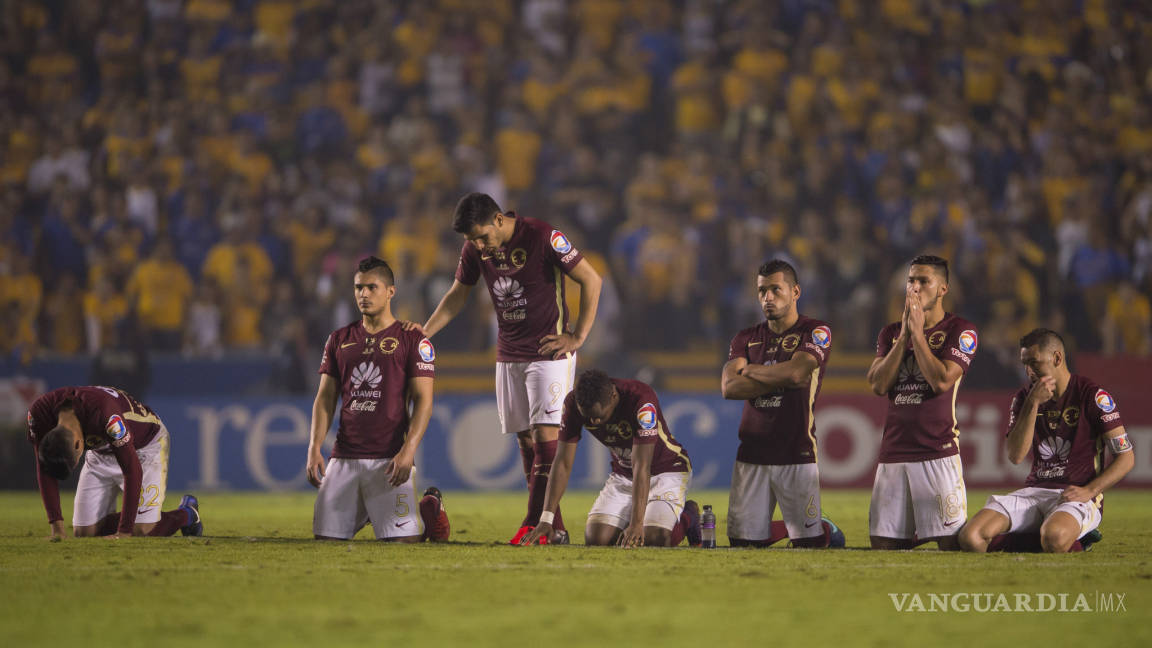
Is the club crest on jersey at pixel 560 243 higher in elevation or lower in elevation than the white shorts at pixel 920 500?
higher

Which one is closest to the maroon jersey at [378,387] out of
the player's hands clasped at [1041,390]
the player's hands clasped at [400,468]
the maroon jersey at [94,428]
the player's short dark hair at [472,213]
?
the player's hands clasped at [400,468]

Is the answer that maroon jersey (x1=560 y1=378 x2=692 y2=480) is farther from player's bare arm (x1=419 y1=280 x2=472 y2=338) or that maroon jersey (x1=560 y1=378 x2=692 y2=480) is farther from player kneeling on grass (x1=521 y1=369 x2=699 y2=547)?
player's bare arm (x1=419 y1=280 x2=472 y2=338)

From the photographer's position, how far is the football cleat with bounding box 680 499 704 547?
27.9 ft

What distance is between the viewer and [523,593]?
5.91m

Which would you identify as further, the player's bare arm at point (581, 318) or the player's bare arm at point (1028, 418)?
the player's bare arm at point (581, 318)

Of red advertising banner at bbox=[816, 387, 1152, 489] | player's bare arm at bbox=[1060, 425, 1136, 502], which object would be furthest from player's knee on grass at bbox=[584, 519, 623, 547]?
red advertising banner at bbox=[816, 387, 1152, 489]

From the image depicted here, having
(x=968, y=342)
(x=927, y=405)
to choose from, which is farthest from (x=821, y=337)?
(x=968, y=342)

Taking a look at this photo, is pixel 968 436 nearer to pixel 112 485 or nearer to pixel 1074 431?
pixel 1074 431

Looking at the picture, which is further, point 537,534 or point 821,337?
point 821,337

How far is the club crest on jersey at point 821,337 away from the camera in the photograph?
8352mm

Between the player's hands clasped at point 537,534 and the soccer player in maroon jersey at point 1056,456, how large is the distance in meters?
2.52

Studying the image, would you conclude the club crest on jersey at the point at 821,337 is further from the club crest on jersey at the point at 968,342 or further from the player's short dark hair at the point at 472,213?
the player's short dark hair at the point at 472,213

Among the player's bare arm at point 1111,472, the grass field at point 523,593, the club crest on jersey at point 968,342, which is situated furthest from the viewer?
the club crest on jersey at point 968,342

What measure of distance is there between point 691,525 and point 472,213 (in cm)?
249
